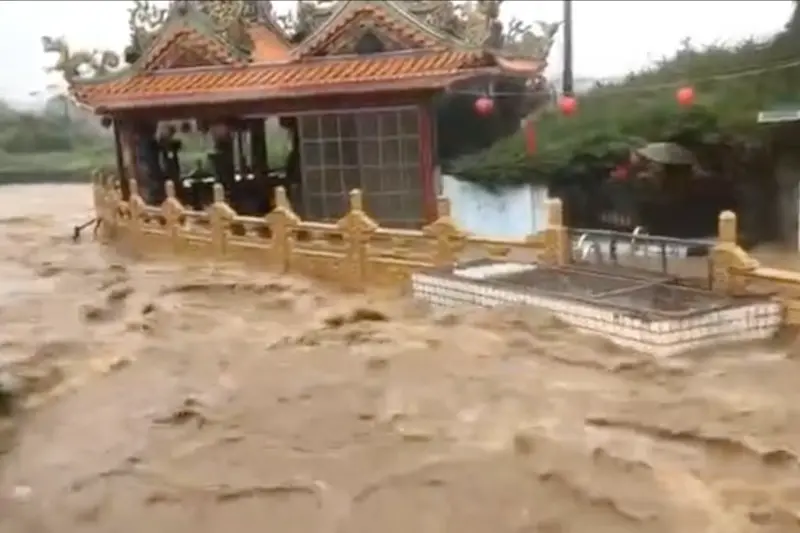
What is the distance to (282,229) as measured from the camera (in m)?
5.86

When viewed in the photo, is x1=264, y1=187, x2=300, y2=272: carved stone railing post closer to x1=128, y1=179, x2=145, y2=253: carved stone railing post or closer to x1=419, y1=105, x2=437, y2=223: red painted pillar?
x1=419, y1=105, x2=437, y2=223: red painted pillar

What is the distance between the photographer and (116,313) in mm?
5070

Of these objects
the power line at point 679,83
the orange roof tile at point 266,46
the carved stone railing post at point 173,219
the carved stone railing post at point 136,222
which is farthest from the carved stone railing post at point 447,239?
the carved stone railing post at point 136,222

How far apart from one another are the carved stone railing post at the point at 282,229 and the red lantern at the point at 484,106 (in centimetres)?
108

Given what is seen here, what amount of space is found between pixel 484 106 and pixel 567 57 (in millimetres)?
651

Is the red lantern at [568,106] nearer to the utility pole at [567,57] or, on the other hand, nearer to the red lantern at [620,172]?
the utility pole at [567,57]

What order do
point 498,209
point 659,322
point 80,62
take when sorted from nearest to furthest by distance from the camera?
point 659,322 → point 498,209 → point 80,62

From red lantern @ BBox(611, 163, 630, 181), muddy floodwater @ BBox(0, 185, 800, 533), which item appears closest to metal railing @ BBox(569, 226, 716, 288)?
red lantern @ BBox(611, 163, 630, 181)

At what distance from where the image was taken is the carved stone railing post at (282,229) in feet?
19.1

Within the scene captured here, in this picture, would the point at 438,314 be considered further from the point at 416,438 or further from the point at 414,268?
the point at 416,438

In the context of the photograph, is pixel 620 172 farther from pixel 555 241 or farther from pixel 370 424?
pixel 370 424

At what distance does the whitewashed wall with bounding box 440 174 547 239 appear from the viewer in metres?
5.46

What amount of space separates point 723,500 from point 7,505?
1895 mm

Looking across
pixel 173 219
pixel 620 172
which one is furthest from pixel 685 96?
pixel 173 219
